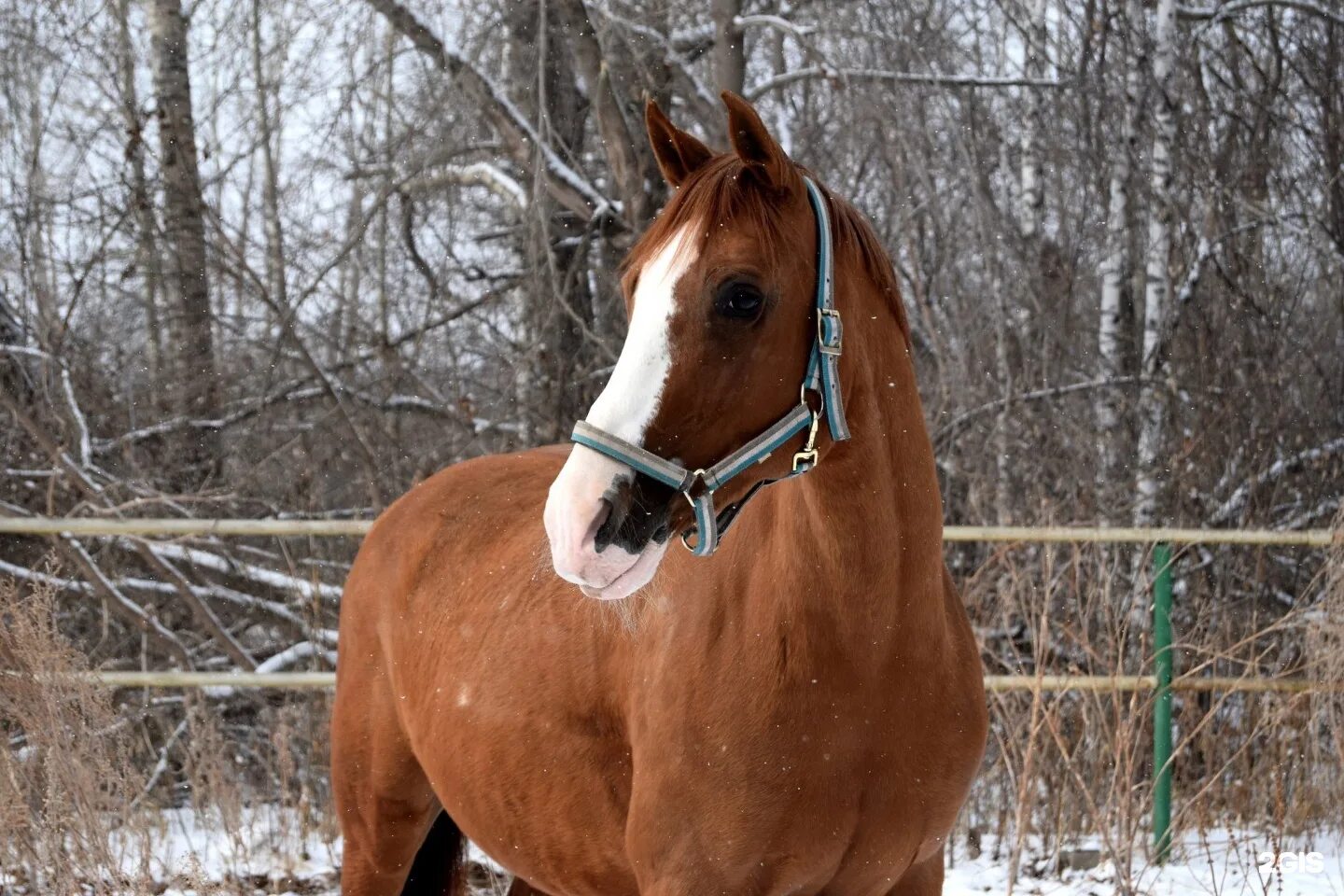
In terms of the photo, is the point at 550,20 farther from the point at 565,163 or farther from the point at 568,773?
the point at 568,773

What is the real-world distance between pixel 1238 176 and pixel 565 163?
3.73m

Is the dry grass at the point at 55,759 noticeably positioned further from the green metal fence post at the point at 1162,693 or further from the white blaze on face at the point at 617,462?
the green metal fence post at the point at 1162,693

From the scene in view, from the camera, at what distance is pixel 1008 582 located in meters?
5.28

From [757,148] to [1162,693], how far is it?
3.12 meters

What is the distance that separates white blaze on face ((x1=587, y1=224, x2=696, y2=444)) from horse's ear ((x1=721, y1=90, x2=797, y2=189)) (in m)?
0.19

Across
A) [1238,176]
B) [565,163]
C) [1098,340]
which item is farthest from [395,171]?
[1238,176]

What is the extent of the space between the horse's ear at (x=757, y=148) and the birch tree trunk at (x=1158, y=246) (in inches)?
174

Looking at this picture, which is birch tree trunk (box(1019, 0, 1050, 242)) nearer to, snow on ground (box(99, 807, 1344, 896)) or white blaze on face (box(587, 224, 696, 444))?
snow on ground (box(99, 807, 1344, 896))

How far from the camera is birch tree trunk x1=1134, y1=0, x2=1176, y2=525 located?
5.93 m

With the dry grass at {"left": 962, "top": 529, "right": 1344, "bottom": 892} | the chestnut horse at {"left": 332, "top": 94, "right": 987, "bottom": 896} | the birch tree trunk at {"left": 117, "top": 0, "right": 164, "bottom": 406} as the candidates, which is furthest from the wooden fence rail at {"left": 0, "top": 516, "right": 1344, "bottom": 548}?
the birch tree trunk at {"left": 117, "top": 0, "right": 164, "bottom": 406}

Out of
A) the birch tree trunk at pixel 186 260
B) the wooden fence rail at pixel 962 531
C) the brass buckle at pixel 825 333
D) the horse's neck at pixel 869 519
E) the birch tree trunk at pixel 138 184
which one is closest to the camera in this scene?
the brass buckle at pixel 825 333

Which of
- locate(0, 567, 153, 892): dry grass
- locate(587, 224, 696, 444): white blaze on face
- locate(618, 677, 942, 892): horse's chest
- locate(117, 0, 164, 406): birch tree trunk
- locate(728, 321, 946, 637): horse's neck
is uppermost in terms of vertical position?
locate(117, 0, 164, 406): birch tree trunk

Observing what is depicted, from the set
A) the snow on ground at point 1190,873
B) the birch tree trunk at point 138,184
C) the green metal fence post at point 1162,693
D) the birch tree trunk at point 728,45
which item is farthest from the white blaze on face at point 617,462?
the birch tree trunk at point 138,184

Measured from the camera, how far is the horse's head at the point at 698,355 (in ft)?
5.73
